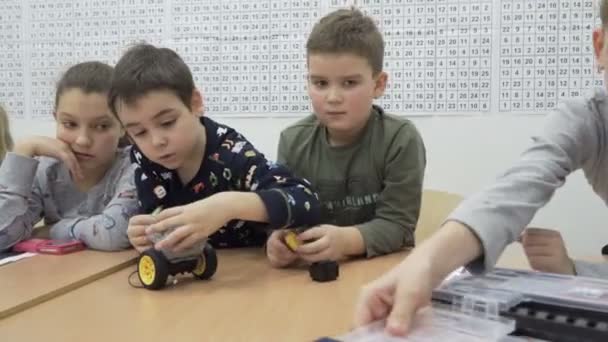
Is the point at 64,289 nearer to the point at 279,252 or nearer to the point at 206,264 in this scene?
the point at 206,264

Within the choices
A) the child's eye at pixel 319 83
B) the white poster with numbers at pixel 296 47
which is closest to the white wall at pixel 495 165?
the white poster with numbers at pixel 296 47

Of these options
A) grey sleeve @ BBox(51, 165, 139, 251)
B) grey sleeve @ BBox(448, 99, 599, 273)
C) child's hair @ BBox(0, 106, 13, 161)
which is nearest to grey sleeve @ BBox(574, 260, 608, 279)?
grey sleeve @ BBox(448, 99, 599, 273)

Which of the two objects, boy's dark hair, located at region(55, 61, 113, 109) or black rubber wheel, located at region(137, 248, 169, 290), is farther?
boy's dark hair, located at region(55, 61, 113, 109)

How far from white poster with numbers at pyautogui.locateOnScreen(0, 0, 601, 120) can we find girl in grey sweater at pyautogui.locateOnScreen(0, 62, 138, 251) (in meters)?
0.76

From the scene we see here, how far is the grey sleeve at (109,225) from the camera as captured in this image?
107 cm

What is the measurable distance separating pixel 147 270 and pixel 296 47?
125 cm

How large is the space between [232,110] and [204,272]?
3.97 feet

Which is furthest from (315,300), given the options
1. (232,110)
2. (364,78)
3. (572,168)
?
(232,110)

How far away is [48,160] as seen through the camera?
1.27m

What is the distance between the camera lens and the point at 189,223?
0.86m

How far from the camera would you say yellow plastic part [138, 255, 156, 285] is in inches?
32.1

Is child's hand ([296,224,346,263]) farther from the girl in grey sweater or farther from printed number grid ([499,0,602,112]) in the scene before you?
printed number grid ([499,0,602,112])

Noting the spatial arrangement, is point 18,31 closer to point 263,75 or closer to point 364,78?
point 263,75

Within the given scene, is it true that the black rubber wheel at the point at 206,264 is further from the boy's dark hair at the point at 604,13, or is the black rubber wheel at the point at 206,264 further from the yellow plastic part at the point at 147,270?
the boy's dark hair at the point at 604,13
